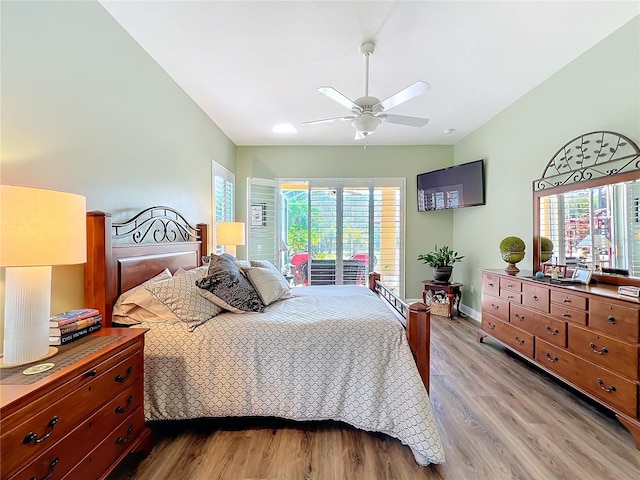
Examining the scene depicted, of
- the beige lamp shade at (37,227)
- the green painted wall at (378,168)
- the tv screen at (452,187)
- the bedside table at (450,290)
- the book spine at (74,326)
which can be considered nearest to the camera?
the beige lamp shade at (37,227)

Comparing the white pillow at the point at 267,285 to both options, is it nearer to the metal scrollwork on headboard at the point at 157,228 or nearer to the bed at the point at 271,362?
the bed at the point at 271,362

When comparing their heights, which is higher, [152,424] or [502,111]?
[502,111]

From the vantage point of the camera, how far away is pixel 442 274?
440 centimetres

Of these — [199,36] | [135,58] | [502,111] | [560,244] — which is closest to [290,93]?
[199,36]

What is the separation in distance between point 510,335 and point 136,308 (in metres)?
3.30

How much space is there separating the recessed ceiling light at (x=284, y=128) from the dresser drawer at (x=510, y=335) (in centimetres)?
351

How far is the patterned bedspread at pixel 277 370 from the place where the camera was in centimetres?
174

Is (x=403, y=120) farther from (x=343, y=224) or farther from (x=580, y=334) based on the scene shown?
(x=343, y=224)

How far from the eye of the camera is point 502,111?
3.62 m

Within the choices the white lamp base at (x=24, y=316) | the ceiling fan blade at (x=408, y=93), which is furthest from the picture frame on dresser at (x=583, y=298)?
the white lamp base at (x=24, y=316)

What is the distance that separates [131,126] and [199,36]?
0.89m

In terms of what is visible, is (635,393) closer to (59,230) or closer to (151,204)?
(59,230)

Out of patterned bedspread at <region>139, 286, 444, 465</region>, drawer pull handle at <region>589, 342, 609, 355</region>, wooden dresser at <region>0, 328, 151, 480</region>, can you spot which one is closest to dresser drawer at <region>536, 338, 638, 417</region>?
drawer pull handle at <region>589, 342, 609, 355</region>

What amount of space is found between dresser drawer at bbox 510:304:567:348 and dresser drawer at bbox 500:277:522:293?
160mm
